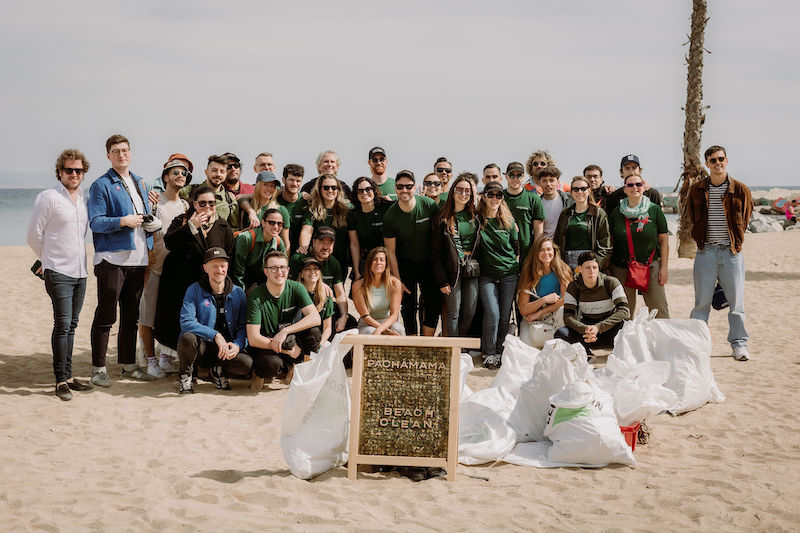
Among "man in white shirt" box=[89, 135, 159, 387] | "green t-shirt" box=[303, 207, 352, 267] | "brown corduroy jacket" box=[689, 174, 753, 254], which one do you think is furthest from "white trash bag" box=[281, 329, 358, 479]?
"brown corduroy jacket" box=[689, 174, 753, 254]

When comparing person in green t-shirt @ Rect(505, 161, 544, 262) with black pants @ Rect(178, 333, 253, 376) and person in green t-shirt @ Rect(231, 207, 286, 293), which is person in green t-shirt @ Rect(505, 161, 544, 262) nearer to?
person in green t-shirt @ Rect(231, 207, 286, 293)

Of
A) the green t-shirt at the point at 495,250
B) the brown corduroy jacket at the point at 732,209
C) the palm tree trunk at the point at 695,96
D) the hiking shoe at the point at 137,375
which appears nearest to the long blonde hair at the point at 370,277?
the green t-shirt at the point at 495,250

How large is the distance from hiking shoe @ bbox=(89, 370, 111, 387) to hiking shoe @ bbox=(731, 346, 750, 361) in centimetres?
632

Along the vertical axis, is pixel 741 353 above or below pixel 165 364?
above

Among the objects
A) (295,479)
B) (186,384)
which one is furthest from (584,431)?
(186,384)

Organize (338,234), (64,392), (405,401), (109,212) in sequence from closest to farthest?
(405,401) → (64,392) → (109,212) → (338,234)

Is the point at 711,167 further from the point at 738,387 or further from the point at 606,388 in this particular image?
the point at 606,388

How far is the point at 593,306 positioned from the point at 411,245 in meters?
1.89

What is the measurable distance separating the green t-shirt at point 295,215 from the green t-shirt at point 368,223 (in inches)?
18.6

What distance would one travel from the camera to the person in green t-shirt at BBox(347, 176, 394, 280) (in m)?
7.46

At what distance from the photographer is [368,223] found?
748 centimetres

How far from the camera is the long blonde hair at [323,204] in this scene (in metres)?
7.23

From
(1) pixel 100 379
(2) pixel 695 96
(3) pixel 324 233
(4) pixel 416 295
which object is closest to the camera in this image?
(1) pixel 100 379

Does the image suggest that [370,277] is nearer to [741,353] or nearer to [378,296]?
[378,296]
